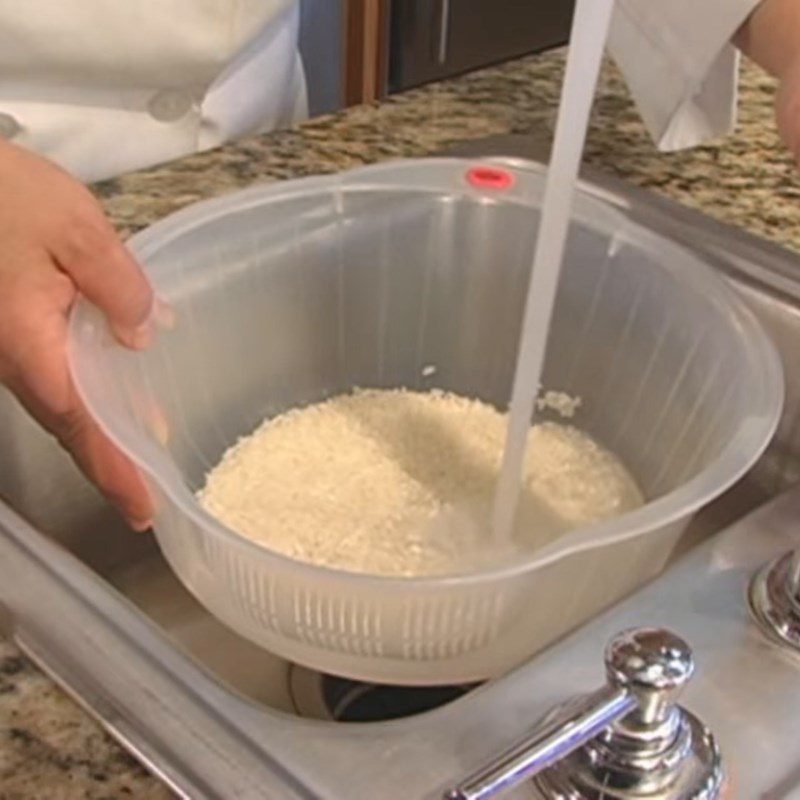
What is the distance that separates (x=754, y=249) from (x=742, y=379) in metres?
0.16

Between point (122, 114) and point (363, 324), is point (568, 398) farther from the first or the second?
point (122, 114)

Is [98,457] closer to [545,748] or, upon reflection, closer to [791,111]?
[545,748]

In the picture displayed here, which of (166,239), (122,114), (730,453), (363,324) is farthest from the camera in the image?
(122,114)

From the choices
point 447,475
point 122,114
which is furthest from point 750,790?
point 122,114

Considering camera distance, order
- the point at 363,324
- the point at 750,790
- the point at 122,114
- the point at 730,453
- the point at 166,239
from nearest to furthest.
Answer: the point at 750,790 < the point at 730,453 < the point at 166,239 < the point at 363,324 < the point at 122,114

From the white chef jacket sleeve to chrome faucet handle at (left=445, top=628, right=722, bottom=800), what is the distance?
51cm

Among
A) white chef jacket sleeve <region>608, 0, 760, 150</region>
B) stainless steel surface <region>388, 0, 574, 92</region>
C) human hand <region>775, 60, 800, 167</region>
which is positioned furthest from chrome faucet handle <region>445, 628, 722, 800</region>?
stainless steel surface <region>388, 0, 574, 92</region>

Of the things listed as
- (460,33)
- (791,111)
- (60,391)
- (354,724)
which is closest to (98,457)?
(60,391)

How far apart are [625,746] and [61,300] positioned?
0.30 metres

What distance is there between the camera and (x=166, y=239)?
697 mm

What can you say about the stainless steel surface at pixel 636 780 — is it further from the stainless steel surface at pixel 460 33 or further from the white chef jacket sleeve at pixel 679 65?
the stainless steel surface at pixel 460 33

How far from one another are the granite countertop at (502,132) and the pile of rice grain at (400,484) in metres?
0.15

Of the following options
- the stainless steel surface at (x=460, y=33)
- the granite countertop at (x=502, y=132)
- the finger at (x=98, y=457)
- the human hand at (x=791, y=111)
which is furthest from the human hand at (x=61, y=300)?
the stainless steel surface at (x=460, y=33)

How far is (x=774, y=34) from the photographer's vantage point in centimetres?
83
